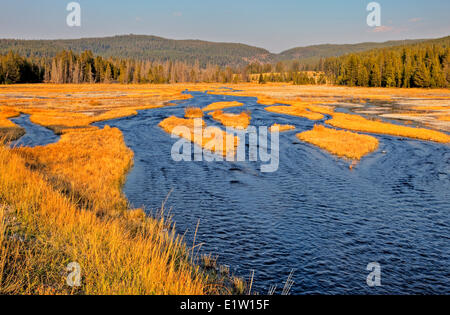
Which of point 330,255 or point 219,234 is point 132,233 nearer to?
point 219,234

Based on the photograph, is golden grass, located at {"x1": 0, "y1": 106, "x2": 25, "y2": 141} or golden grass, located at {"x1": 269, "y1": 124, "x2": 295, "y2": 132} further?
golden grass, located at {"x1": 269, "y1": 124, "x2": 295, "y2": 132}

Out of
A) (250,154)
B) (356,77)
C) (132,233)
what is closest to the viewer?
(132,233)

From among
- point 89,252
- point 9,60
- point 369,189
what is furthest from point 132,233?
point 9,60

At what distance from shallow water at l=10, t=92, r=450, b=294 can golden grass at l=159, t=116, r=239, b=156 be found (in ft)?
15.8

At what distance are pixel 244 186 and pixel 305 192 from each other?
3757mm

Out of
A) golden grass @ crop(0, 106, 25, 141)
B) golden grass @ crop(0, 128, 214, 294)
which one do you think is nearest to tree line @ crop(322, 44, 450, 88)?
golden grass @ crop(0, 106, 25, 141)

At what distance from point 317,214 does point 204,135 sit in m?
23.9

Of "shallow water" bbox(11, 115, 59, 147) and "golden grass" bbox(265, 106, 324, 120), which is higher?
"golden grass" bbox(265, 106, 324, 120)

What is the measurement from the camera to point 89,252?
28.7 ft

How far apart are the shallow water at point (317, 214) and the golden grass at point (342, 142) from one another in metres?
1.54

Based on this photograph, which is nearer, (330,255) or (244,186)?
(330,255)

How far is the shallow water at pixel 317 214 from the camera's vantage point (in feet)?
38.9

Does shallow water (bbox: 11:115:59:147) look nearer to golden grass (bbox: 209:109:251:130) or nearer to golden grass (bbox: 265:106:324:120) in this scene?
golden grass (bbox: 209:109:251:130)

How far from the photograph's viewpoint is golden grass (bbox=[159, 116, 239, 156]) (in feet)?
109
